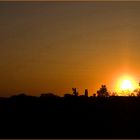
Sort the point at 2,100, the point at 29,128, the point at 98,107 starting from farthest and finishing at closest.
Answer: the point at 2,100, the point at 98,107, the point at 29,128

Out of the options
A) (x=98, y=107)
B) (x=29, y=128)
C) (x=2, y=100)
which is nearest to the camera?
(x=29, y=128)

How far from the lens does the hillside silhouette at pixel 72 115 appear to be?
1092 inches

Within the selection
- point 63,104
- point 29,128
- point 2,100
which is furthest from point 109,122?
point 2,100

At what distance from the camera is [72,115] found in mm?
28953

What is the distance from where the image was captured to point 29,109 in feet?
95.6

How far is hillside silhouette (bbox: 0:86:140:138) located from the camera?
91.0 ft

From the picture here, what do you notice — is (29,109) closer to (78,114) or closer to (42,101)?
(42,101)

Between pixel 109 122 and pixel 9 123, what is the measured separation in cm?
796

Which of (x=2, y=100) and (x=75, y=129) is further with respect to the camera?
(x=2, y=100)

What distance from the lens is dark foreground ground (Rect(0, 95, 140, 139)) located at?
27725 millimetres

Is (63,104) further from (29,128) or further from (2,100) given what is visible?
(2,100)

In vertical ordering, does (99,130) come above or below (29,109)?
below

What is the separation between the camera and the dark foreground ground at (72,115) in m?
27.7

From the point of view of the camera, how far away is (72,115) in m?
29.0
